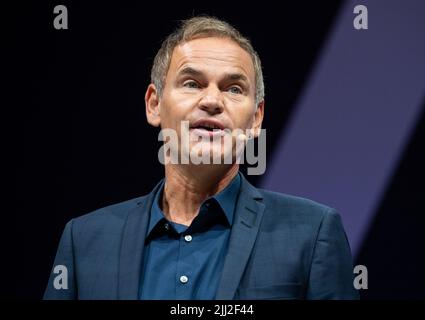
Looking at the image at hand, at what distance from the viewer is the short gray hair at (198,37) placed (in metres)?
1.90

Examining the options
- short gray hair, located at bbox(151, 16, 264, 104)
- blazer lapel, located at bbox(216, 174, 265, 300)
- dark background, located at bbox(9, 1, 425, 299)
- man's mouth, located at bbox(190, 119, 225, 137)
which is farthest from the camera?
dark background, located at bbox(9, 1, 425, 299)

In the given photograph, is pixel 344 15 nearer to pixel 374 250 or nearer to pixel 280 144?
pixel 280 144

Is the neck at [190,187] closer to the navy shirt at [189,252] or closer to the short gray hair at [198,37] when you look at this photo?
the navy shirt at [189,252]

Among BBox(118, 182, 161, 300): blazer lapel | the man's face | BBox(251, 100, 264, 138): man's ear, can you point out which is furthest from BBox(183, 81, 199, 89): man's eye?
BBox(118, 182, 161, 300): blazer lapel

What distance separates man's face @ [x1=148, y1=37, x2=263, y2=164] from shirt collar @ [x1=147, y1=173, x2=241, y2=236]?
0.13 meters

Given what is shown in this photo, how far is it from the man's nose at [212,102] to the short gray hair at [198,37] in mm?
188

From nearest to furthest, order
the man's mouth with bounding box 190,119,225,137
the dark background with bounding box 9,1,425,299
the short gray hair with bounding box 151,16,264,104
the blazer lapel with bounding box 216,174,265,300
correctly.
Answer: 1. the blazer lapel with bounding box 216,174,265,300
2. the man's mouth with bounding box 190,119,225,137
3. the short gray hair with bounding box 151,16,264,104
4. the dark background with bounding box 9,1,425,299

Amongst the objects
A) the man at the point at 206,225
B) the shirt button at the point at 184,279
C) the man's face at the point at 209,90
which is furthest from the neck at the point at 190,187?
the shirt button at the point at 184,279

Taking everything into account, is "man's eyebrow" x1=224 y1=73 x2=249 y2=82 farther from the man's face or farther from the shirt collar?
the shirt collar

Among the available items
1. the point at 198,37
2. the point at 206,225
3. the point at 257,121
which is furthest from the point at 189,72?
the point at 206,225

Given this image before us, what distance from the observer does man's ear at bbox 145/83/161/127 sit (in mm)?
1974

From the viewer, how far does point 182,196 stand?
1.89 metres

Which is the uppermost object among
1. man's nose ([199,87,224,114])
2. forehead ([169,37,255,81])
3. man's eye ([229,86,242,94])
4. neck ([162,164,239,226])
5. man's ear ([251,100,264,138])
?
forehead ([169,37,255,81])
